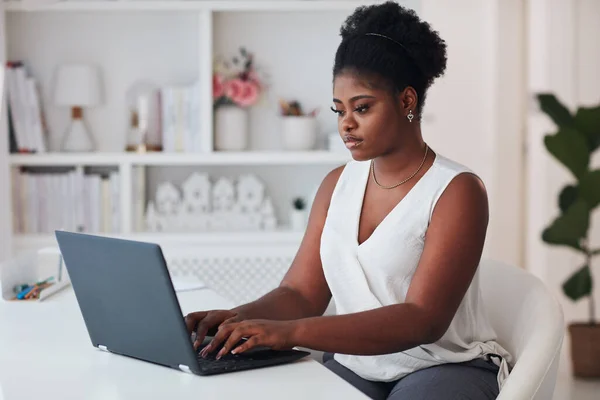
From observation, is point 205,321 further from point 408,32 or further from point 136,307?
point 408,32

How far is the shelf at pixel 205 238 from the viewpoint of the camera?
4.01m

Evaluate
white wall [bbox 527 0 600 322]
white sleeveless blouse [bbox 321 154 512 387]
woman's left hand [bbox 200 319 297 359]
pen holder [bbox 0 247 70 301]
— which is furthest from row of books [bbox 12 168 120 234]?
woman's left hand [bbox 200 319 297 359]

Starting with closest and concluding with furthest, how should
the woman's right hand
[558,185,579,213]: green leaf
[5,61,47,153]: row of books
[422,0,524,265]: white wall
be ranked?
1. the woman's right hand
2. [5,61,47,153]: row of books
3. [558,185,579,213]: green leaf
4. [422,0,524,265]: white wall

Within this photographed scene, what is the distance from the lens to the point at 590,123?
4.18 meters

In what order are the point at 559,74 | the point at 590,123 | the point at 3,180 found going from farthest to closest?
1. the point at 559,74
2. the point at 590,123
3. the point at 3,180

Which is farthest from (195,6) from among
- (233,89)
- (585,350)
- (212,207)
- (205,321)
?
(205,321)

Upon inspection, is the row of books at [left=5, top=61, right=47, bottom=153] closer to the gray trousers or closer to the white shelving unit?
the white shelving unit

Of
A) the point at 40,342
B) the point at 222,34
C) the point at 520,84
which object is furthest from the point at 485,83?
the point at 40,342

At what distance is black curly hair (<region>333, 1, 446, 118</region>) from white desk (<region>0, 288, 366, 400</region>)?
584mm

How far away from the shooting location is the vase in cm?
410

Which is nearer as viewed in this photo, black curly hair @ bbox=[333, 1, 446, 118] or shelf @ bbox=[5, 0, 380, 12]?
black curly hair @ bbox=[333, 1, 446, 118]

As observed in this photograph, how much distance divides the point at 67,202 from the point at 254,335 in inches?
113

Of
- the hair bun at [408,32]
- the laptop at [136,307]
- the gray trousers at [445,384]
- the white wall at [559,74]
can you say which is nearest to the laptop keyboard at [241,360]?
the laptop at [136,307]

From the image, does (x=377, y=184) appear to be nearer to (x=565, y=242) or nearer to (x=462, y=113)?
(x=565, y=242)
